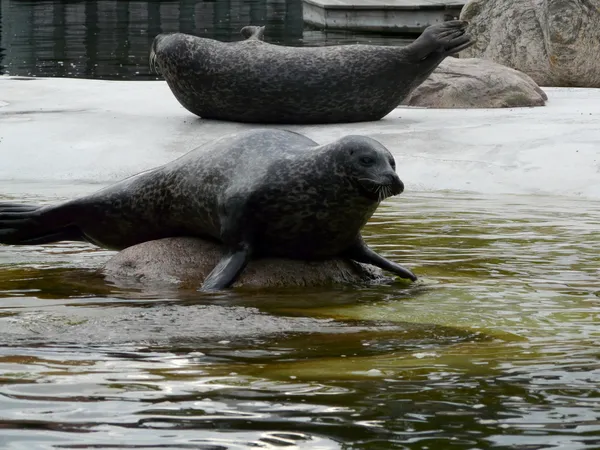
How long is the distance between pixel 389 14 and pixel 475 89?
62.7 feet

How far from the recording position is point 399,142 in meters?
11.4

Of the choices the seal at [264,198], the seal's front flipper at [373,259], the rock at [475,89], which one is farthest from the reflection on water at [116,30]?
the seal's front flipper at [373,259]

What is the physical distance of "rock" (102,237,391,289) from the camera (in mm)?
6566

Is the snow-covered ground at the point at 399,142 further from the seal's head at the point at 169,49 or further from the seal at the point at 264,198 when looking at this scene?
the seal at the point at 264,198

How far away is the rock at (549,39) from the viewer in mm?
15875

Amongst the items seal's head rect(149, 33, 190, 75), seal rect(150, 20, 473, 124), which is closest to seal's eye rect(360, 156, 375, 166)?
seal rect(150, 20, 473, 124)

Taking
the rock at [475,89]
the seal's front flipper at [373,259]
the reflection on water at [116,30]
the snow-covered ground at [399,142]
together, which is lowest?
the reflection on water at [116,30]

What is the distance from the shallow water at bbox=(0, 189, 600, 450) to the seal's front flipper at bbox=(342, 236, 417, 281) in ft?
0.37

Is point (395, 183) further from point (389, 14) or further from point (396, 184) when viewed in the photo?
point (389, 14)

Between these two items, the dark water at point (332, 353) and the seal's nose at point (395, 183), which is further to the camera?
the seal's nose at point (395, 183)

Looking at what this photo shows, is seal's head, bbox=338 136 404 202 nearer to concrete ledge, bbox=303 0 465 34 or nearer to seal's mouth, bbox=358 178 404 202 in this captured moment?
seal's mouth, bbox=358 178 404 202

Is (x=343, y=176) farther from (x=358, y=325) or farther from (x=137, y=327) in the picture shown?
(x=137, y=327)

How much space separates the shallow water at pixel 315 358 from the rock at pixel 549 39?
884cm

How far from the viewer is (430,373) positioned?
4406 millimetres
